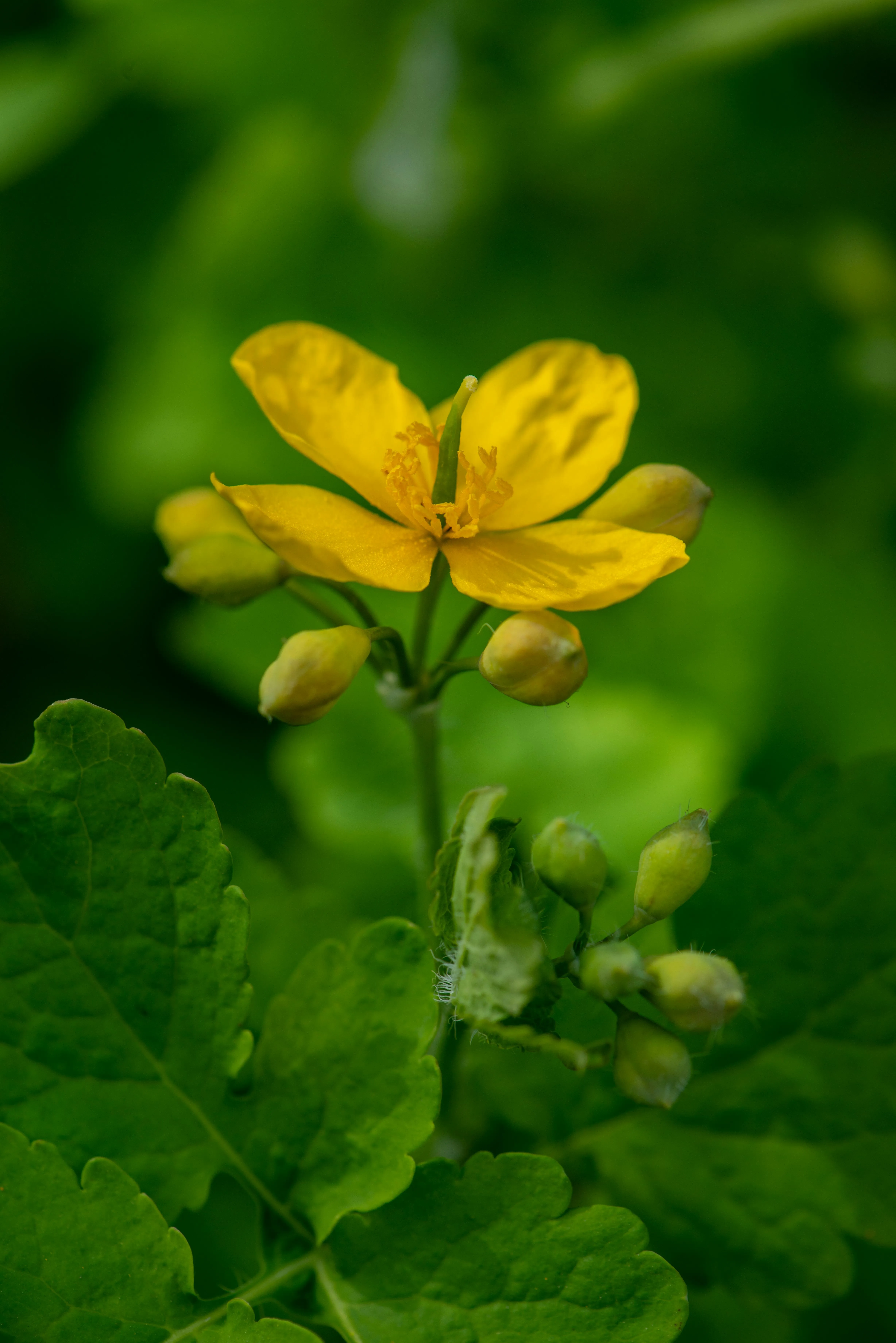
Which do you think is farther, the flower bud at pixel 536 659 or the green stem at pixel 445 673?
the green stem at pixel 445 673

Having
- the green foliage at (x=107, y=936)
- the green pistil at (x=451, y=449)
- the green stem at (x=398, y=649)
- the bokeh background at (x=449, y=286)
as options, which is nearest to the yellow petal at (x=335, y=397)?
the green pistil at (x=451, y=449)

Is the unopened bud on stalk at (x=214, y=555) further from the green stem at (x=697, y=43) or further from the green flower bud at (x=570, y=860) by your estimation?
the green stem at (x=697, y=43)

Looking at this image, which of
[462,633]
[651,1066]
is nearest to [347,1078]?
[651,1066]

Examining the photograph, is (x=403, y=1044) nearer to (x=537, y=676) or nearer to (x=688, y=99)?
(x=537, y=676)

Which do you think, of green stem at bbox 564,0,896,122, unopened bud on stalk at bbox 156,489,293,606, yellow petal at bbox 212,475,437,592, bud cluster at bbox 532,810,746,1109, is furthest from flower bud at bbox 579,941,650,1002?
green stem at bbox 564,0,896,122

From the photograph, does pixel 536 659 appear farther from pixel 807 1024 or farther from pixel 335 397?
pixel 807 1024

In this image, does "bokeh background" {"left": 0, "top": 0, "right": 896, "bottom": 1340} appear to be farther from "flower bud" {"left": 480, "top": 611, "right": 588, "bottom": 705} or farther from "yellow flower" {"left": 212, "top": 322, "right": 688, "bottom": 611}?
"flower bud" {"left": 480, "top": 611, "right": 588, "bottom": 705}
